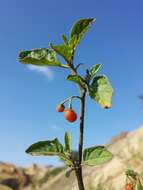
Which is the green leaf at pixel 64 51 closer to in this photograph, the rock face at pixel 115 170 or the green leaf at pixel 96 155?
the green leaf at pixel 96 155

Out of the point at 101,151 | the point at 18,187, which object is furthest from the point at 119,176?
the point at 18,187

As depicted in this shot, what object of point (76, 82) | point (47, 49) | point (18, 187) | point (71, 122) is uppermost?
point (47, 49)

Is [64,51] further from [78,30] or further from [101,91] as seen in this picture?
[101,91]

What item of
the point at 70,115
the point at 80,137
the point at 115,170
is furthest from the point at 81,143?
the point at 115,170

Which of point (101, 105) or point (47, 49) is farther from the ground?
point (47, 49)

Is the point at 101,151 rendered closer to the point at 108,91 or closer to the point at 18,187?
the point at 108,91
